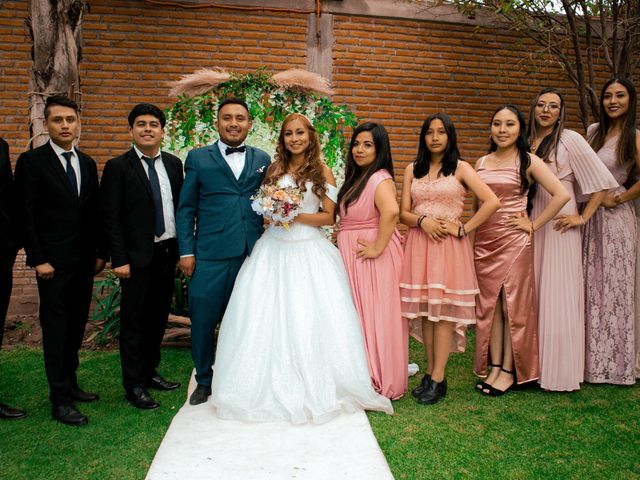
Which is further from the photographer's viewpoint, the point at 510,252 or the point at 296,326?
the point at 510,252

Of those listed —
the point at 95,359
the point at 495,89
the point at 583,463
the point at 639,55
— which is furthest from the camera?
the point at 495,89

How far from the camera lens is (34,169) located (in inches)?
145

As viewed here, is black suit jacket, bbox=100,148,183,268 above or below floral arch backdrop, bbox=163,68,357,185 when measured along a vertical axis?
below

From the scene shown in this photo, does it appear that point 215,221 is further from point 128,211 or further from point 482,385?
point 482,385

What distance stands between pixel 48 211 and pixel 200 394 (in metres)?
1.76

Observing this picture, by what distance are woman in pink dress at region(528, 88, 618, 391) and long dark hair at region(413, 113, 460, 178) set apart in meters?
0.89

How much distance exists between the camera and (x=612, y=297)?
457 centimetres

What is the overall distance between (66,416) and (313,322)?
1.90 metres

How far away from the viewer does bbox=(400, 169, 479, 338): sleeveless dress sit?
401cm

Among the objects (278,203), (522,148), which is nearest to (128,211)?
(278,203)

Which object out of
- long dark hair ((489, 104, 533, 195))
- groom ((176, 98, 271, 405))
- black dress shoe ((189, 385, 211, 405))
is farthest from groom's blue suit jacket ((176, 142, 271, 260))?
long dark hair ((489, 104, 533, 195))

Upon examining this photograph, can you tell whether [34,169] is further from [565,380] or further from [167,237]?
[565,380]

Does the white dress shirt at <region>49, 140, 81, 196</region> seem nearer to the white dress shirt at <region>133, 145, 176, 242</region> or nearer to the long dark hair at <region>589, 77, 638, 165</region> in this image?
the white dress shirt at <region>133, 145, 176, 242</region>

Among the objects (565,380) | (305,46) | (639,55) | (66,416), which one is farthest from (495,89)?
(66,416)
